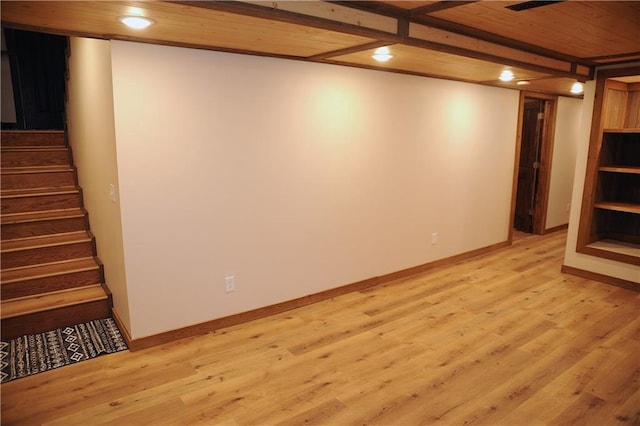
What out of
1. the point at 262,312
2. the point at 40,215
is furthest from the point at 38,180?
the point at 262,312

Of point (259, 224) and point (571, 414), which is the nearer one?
point (571, 414)

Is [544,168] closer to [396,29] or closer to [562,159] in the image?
[562,159]

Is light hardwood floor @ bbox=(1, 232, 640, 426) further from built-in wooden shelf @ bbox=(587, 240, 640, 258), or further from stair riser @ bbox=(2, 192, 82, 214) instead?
stair riser @ bbox=(2, 192, 82, 214)

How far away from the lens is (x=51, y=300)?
3357mm

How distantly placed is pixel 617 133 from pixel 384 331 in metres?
A: 3.46

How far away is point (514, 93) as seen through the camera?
17.4ft

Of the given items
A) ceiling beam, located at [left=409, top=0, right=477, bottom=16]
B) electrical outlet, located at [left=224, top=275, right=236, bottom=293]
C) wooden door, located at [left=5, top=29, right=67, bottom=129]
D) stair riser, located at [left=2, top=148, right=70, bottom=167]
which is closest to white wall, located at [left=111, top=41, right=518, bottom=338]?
electrical outlet, located at [left=224, top=275, right=236, bottom=293]

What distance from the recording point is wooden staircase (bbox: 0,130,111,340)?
328 centimetres

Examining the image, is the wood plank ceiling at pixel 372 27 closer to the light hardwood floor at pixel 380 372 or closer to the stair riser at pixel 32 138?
the light hardwood floor at pixel 380 372

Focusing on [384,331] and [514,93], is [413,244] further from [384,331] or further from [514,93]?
[514,93]

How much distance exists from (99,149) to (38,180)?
157 centimetres

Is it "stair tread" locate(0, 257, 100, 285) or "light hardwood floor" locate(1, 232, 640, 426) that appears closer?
"light hardwood floor" locate(1, 232, 640, 426)

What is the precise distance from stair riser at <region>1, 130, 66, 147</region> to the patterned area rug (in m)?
2.50

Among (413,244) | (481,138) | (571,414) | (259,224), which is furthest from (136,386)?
(481,138)
